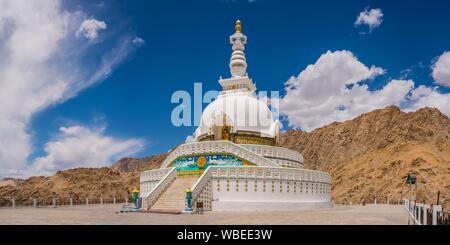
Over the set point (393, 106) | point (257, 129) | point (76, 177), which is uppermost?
point (393, 106)

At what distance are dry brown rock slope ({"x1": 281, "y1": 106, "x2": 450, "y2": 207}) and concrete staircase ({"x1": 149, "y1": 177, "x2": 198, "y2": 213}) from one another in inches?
1629

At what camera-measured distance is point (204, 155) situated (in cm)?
3497

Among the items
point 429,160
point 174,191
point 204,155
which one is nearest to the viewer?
point 174,191

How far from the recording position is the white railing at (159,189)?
94.9 feet

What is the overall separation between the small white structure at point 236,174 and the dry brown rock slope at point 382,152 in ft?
101

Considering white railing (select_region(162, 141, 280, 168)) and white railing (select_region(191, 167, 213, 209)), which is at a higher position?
white railing (select_region(162, 141, 280, 168))

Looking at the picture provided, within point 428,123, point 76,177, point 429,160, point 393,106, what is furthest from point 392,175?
point 76,177

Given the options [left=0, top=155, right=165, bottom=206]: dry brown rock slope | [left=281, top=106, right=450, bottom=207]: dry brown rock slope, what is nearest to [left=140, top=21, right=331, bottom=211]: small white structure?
[left=281, top=106, right=450, bottom=207]: dry brown rock slope

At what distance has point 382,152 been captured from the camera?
93125 millimetres

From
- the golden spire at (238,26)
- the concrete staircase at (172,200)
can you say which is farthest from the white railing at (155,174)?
the golden spire at (238,26)

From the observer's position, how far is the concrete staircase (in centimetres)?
2829

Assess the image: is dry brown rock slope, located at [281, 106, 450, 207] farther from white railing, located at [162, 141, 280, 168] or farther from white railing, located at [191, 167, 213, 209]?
white railing, located at [191, 167, 213, 209]
